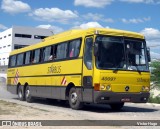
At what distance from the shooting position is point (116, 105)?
1808cm

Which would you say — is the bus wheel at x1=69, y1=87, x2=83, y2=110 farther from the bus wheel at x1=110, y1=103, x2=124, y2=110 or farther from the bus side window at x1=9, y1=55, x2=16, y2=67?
the bus side window at x1=9, y1=55, x2=16, y2=67

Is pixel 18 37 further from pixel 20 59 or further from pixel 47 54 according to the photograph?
pixel 47 54

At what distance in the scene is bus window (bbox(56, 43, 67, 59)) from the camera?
18425mm

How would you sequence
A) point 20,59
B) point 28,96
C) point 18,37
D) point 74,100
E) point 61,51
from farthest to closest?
point 18,37 → point 20,59 → point 28,96 → point 61,51 → point 74,100

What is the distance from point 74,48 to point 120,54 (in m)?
2.39

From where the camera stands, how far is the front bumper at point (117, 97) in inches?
609

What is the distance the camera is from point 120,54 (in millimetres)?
16047

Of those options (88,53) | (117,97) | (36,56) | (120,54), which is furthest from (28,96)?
(120,54)

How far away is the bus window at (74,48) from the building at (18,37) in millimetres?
88177

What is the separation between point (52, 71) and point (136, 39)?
5.05 meters

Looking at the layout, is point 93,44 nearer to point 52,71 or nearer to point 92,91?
point 92,91

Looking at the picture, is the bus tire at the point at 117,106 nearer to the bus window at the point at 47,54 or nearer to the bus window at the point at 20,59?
the bus window at the point at 47,54

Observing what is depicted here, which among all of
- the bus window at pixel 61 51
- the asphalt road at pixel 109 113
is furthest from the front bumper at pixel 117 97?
the bus window at pixel 61 51

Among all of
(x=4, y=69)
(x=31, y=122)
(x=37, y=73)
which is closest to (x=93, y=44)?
(x=31, y=122)
